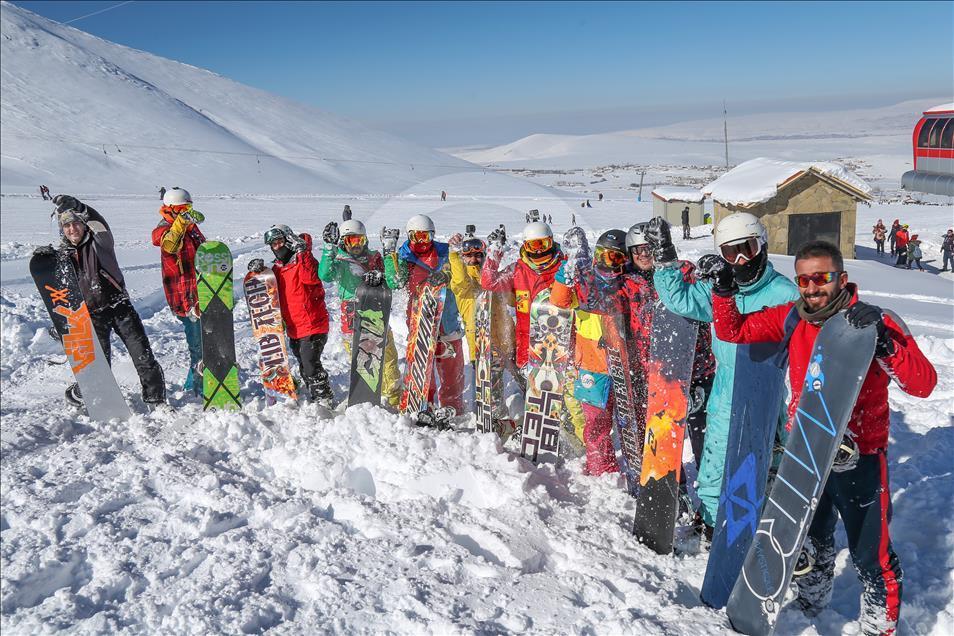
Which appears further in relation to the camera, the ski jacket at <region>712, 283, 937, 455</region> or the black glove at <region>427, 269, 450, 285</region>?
the black glove at <region>427, 269, 450, 285</region>

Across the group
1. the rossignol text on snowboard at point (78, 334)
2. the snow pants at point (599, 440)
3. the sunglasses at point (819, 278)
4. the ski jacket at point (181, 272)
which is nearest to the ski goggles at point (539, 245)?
the snow pants at point (599, 440)

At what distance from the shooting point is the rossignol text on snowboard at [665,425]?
352 cm

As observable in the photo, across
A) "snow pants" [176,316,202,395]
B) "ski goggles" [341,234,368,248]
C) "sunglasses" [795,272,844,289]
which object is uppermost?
"ski goggles" [341,234,368,248]

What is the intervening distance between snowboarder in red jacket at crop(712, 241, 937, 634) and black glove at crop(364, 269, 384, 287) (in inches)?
118

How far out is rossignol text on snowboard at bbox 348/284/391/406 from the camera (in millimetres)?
5273

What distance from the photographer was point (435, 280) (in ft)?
16.7

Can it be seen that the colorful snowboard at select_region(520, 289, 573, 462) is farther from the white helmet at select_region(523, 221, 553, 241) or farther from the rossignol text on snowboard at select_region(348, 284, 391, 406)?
the rossignol text on snowboard at select_region(348, 284, 391, 406)

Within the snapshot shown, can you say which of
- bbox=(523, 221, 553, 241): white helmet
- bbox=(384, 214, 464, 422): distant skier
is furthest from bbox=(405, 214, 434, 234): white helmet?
bbox=(523, 221, 553, 241): white helmet

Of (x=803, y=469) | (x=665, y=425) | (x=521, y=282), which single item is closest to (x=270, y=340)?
(x=521, y=282)

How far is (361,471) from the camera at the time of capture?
169 inches

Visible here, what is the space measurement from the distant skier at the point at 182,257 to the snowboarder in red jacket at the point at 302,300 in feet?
2.36

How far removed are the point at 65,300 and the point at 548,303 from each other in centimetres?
392

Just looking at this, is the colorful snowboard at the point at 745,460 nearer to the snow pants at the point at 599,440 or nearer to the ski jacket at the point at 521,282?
the snow pants at the point at 599,440

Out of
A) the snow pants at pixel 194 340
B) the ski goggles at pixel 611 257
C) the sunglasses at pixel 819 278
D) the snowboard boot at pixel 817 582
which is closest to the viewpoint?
the sunglasses at pixel 819 278
